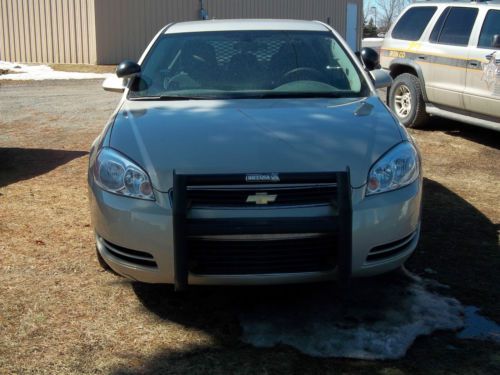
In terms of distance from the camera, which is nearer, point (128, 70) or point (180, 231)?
point (180, 231)

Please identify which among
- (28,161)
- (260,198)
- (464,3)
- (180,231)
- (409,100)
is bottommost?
(28,161)

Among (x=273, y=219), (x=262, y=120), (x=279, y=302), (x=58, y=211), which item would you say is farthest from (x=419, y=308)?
(x=58, y=211)

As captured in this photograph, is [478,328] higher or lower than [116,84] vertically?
lower

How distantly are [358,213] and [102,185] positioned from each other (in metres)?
1.41

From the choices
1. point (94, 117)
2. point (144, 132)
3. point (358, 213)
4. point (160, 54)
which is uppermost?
point (160, 54)

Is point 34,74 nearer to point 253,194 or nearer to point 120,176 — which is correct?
point 120,176

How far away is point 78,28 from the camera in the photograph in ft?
64.5

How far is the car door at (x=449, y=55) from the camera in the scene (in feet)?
28.2

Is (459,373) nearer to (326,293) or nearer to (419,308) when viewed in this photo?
(419,308)

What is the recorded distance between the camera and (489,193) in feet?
20.9

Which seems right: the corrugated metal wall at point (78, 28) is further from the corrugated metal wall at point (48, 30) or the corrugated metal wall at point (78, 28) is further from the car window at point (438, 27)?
the car window at point (438, 27)

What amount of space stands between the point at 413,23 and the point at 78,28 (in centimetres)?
1261

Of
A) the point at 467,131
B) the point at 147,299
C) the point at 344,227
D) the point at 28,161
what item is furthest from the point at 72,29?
the point at 344,227

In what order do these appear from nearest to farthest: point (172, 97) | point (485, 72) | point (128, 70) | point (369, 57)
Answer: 1. point (172, 97)
2. point (128, 70)
3. point (369, 57)
4. point (485, 72)
